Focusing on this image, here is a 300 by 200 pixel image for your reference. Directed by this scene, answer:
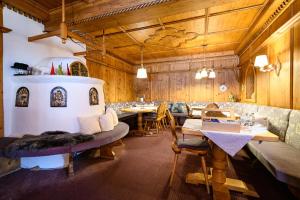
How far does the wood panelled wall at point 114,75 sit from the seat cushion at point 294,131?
4526 mm

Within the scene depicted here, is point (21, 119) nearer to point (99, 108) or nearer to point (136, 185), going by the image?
point (99, 108)

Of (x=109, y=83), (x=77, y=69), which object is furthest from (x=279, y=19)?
(x=109, y=83)

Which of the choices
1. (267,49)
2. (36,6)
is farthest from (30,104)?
(267,49)

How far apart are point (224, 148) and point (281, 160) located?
2.22ft

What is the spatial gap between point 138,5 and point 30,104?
247 cm

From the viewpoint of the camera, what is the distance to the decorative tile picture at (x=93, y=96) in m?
3.15

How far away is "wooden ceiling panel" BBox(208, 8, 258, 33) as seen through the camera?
311 cm

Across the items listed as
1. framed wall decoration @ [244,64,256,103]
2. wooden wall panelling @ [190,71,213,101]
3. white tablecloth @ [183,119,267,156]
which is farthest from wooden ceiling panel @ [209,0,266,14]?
wooden wall panelling @ [190,71,213,101]

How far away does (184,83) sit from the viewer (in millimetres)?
6652

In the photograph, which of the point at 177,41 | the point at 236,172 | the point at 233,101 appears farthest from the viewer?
the point at 233,101

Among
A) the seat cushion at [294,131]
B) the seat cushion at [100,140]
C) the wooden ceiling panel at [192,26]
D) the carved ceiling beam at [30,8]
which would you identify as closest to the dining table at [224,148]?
the seat cushion at [294,131]

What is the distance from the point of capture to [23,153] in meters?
2.08

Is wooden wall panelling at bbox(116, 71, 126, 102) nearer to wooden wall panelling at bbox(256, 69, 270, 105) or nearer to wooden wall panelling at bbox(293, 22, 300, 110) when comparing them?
wooden wall panelling at bbox(256, 69, 270, 105)

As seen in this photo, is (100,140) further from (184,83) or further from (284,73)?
(184,83)
